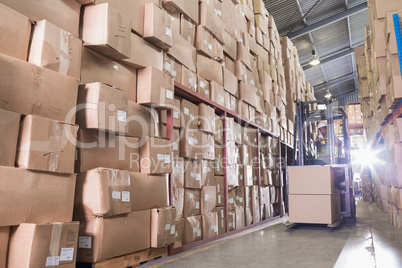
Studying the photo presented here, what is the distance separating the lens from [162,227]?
3.11m

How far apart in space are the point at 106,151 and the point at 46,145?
0.68 m

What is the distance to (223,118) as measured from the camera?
16.2ft

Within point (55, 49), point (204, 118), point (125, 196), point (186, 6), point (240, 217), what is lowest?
point (240, 217)

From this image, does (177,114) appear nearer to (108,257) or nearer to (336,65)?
(108,257)

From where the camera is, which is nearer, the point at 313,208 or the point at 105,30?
the point at 105,30

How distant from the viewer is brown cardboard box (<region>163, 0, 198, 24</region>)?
12.8 ft

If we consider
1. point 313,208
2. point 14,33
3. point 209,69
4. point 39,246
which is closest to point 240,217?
point 313,208

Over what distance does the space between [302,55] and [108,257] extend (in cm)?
1261

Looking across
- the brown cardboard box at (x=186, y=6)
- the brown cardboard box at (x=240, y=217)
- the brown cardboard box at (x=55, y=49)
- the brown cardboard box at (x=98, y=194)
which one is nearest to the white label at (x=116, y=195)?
the brown cardboard box at (x=98, y=194)

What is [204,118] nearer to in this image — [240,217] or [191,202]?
[191,202]

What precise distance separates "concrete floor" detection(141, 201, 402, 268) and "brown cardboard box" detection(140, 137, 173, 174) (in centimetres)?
84

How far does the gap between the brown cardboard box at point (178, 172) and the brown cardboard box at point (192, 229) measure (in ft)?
1.37

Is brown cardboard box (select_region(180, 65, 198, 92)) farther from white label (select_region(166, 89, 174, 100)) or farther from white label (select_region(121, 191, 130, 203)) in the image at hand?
white label (select_region(121, 191, 130, 203))

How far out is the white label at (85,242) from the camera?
2.49 meters
